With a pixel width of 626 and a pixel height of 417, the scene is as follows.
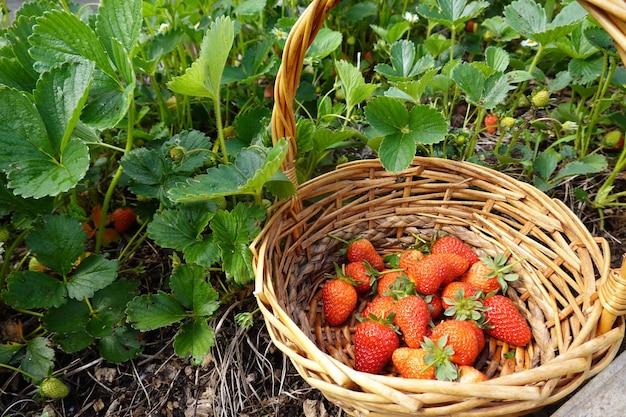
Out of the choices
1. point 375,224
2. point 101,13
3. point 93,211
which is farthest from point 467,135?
point 93,211

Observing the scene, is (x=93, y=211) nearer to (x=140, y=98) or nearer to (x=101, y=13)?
(x=140, y=98)

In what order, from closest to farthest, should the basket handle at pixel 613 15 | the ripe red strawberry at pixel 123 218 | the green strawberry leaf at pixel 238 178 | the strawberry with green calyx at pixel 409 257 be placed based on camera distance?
the basket handle at pixel 613 15
the green strawberry leaf at pixel 238 178
the strawberry with green calyx at pixel 409 257
the ripe red strawberry at pixel 123 218

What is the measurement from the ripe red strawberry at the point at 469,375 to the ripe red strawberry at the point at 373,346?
0.12 m

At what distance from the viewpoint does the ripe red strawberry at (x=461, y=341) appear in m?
0.82

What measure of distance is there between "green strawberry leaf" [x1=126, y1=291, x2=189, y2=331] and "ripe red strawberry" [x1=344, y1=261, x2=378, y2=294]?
316 mm

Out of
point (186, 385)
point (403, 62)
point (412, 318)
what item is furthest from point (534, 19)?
point (186, 385)

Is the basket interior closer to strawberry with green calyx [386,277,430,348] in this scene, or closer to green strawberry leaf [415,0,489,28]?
strawberry with green calyx [386,277,430,348]

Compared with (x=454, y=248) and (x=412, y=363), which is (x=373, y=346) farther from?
(x=454, y=248)

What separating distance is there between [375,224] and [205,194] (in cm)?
47

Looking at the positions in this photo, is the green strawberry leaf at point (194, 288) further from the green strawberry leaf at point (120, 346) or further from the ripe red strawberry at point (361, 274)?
the ripe red strawberry at point (361, 274)

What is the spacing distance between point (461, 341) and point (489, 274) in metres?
0.19

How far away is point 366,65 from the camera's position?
4.49 feet

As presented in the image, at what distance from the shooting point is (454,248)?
99 cm

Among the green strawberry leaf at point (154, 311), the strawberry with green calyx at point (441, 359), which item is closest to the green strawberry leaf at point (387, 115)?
the strawberry with green calyx at point (441, 359)
